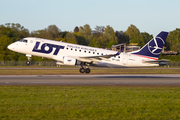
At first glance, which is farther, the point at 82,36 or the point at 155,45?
the point at 82,36

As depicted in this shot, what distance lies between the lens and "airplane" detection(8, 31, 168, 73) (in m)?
30.9

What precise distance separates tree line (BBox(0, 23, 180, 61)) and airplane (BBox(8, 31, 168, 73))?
48906 millimetres

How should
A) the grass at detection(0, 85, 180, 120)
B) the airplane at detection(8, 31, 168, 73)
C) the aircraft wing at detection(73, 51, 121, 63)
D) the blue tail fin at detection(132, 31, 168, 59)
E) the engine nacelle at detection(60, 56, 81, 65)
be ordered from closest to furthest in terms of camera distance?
the grass at detection(0, 85, 180, 120), the engine nacelle at detection(60, 56, 81, 65), the airplane at detection(8, 31, 168, 73), the aircraft wing at detection(73, 51, 121, 63), the blue tail fin at detection(132, 31, 168, 59)

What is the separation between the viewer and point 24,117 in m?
9.90

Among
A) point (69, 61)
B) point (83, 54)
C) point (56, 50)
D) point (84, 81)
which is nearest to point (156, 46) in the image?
point (83, 54)

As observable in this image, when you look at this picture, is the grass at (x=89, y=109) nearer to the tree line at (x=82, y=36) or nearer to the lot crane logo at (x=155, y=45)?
the lot crane logo at (x=155, y=45)

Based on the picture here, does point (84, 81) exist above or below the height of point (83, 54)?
below

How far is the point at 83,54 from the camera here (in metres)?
32.0

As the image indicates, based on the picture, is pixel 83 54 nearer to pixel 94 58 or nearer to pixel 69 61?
pixel 94 58

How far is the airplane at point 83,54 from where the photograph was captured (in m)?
30.9

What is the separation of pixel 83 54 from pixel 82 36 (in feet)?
352

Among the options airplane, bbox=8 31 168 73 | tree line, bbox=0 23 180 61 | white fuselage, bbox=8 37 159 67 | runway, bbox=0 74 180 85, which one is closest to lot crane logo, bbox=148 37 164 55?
airplane, bbox=8 31 168 73

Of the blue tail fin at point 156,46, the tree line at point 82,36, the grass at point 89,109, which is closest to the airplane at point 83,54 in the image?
the blue tail fin at point 156,46

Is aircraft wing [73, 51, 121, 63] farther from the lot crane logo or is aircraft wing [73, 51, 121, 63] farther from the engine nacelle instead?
the lot crane logo
